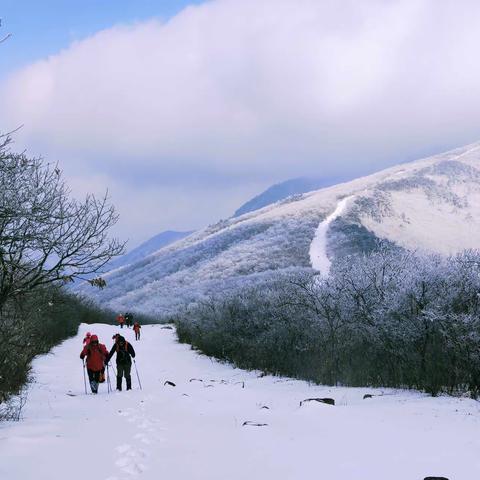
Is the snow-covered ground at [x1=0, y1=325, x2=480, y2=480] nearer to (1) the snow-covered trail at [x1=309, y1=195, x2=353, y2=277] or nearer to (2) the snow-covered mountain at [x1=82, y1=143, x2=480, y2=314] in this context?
(1) the snow-covered trail at [x1=309, y1=195, x2=353, y2=277]

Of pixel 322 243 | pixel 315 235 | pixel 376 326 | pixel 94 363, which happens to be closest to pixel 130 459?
pixel 94 363

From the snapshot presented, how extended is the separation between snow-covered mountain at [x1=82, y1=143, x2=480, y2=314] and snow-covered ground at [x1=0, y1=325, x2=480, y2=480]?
65.7 m

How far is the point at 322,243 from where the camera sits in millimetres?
99500

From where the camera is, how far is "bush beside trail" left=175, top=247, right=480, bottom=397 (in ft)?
41.6

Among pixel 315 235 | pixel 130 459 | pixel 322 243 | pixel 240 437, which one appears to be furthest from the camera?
pixel 315 235

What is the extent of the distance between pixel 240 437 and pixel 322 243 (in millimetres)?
92351

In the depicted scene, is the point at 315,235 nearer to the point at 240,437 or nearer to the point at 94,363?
the point at 94,363

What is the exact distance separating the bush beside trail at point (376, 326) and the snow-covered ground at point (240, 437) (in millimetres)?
1194

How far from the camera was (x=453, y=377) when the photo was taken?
490 inches

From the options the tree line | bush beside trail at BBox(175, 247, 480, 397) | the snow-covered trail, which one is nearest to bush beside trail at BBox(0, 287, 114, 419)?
the tree line

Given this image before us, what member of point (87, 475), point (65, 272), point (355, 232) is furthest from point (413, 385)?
point (355, 232)

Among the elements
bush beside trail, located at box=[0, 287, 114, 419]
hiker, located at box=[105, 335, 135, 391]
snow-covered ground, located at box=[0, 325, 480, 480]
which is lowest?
snow-covered ground, located at box=[0, 325, 480, 480]

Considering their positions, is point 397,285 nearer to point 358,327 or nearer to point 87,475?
point 358,327

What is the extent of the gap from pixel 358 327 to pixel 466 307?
4262mm
